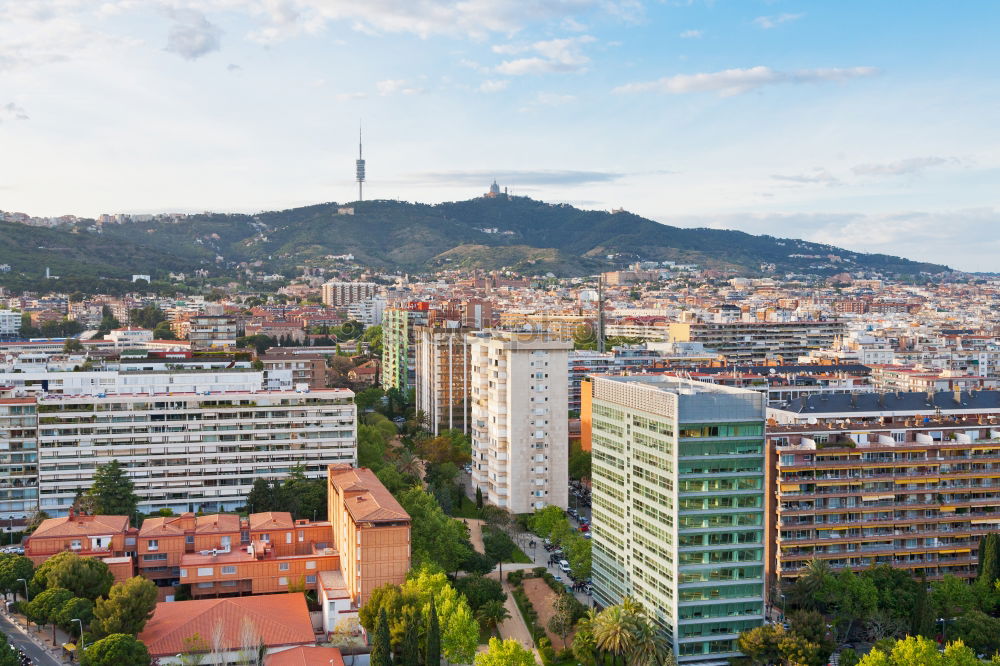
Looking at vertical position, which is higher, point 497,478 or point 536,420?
point 536,420

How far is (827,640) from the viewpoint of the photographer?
38.7 meters

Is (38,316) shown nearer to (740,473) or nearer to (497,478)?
(497,478)

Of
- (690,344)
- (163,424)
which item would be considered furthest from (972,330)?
(163,424)

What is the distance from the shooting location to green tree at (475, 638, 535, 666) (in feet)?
115

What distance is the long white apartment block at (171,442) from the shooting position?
56812 mm

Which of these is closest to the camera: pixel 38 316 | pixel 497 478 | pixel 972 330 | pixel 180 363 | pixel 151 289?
pixel 497 478

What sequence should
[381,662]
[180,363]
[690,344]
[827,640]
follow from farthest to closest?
[690,344], [180,363], [827,640], [381,662]

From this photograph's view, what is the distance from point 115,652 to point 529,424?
31.3m

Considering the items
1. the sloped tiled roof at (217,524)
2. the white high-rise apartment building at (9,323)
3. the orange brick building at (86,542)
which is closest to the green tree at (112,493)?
the orange brick building at (86,542)

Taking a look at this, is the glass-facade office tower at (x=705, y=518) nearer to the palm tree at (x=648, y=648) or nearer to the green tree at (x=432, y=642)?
the palm tree at (x=648, y=648)

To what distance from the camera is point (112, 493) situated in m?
53.8

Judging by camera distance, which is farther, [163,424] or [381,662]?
[163,424]

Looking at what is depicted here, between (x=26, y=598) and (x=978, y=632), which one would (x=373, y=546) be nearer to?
(x=26, y=598)

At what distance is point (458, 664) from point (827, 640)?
14.7 metres
